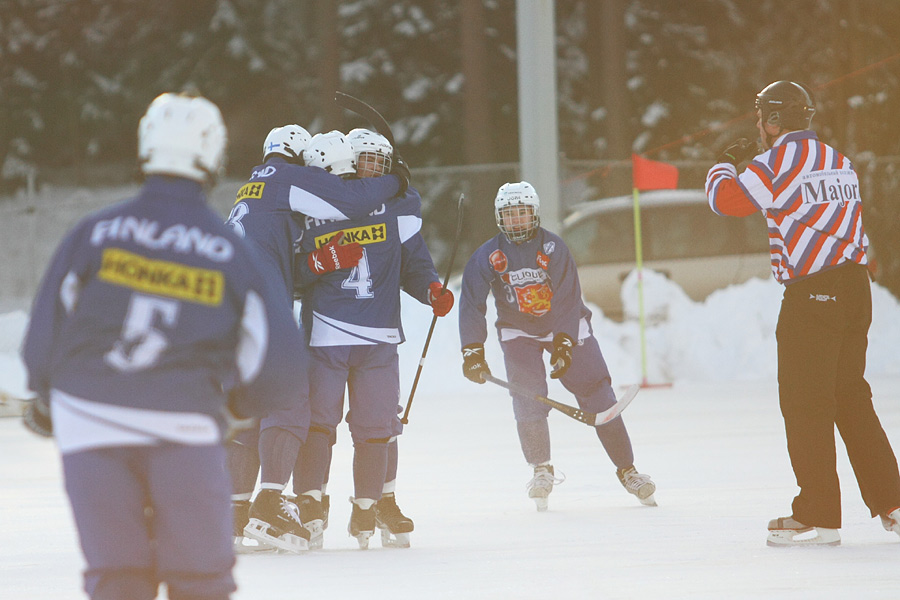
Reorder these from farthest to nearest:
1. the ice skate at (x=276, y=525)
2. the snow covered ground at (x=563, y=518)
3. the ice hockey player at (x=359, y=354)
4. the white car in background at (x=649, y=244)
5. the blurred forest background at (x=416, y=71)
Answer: the blurred forest background at (x=416, y=71) → the white car in background at (x=649, y=244) → the ice hockey player at (x=359, y=354) → the ice skate at (x=276, y=525) → the snow covered ground at (x=563, y=518)

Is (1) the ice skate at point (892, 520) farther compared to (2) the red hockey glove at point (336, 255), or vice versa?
(2) the red hockey glove at point (336, 255)

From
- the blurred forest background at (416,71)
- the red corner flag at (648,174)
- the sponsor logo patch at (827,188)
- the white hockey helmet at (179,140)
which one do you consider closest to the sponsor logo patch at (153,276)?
the white hockey helmet at (179,140)

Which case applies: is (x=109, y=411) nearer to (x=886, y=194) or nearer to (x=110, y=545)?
(x=110, y=545)

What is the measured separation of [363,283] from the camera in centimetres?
589

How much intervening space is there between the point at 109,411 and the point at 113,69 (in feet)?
85.1

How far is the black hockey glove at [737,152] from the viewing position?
559 centimetres

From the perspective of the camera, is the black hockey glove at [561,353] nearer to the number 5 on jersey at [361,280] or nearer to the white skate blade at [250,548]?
the number 5 on jersey at [361,280]

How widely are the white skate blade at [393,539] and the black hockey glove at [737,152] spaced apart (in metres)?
2.06

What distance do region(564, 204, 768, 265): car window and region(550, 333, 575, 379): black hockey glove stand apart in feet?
24.0

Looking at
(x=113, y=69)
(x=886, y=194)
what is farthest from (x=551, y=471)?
(x=113, y=69)

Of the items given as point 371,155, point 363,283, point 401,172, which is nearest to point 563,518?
point 363,283

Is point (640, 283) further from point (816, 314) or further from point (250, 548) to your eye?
point (250, 548)

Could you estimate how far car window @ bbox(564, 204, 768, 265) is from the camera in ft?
46.3

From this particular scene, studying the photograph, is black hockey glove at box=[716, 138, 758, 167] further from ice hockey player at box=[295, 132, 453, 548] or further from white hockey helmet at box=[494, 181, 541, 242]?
white hockey helmet at box=[494, 181, 541, 242]
